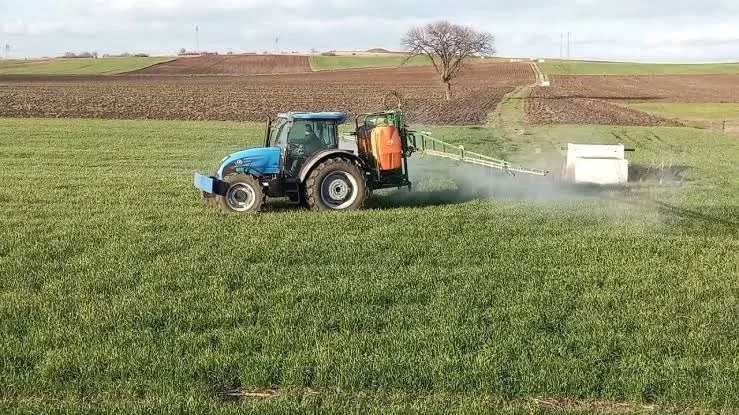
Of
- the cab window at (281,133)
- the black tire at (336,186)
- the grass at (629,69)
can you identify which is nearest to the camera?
the black tire at (336,186)

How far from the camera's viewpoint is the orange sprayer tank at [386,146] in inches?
480

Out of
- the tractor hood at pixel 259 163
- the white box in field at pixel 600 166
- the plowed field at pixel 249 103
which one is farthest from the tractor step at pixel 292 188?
the plowed field at pixel 249 103

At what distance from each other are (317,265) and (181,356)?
2962 millimetres

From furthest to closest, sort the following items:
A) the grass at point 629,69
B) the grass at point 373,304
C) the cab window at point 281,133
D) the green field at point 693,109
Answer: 1. the grass at point 629,69
2. the green field at point 693,109
3. the cab window at point 281,133
4. the grass at point 373,304

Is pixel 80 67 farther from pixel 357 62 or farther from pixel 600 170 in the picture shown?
pixel 600 170

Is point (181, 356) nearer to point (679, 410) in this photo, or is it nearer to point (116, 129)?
point (679, 410)

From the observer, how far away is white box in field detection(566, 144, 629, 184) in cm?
1466

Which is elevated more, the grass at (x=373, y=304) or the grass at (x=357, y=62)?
the grass at (x=357, y=62)

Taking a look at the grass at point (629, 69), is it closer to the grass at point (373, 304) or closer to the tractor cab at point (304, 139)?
the tractor cab at point (304, 139)

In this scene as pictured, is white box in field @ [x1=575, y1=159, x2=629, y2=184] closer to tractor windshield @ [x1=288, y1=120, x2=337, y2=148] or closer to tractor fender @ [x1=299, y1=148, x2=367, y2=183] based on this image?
tractor fender @ [x1=299, y1=148, x2=367, y2=183]

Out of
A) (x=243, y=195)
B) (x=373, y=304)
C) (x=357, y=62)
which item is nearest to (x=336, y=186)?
(x=243, y=195)

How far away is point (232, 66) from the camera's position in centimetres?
10719

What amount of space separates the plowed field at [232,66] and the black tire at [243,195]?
89.4m

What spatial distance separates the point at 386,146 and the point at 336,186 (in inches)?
43.4
